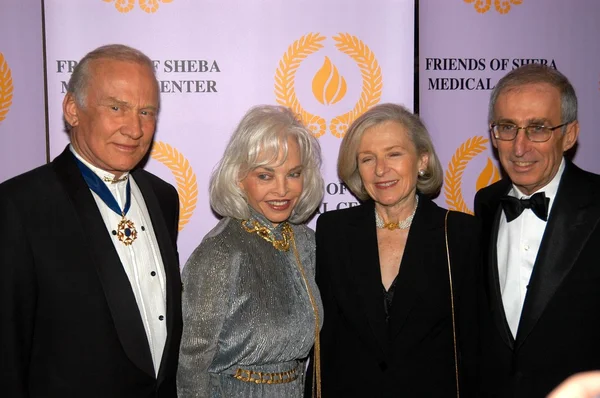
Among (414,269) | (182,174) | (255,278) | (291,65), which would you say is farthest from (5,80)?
(414,269)

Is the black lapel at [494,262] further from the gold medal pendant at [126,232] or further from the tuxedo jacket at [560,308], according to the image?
the gold medal pendant at [126,232]

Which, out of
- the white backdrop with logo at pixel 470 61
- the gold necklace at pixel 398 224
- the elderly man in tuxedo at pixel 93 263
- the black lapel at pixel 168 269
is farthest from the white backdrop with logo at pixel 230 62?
the elderly man in tuxedo at pixel 93 263

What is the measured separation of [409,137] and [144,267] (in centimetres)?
150

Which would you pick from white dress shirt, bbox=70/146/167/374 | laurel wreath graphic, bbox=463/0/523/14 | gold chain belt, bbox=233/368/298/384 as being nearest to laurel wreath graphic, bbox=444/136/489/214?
laurel wreath graphic, bbox=463/0/523/14

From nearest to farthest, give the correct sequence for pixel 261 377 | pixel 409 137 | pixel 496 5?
pixel 261 377
pixel 409 137
pixel 496 5

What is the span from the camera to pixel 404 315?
117 inches

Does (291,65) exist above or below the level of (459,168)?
above

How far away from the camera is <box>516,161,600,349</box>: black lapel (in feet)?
9.01

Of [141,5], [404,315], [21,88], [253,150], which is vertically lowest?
[404,315]

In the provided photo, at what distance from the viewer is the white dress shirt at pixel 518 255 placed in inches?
115

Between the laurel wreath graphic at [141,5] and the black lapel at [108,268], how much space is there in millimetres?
1697

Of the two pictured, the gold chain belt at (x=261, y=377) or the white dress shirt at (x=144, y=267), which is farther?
the gold chain belt at (x=261, y=377)

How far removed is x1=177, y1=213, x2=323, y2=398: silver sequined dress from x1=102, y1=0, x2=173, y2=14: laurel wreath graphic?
1717 millimetres

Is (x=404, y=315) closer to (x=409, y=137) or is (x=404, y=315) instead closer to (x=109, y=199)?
(x=409, y=137)
